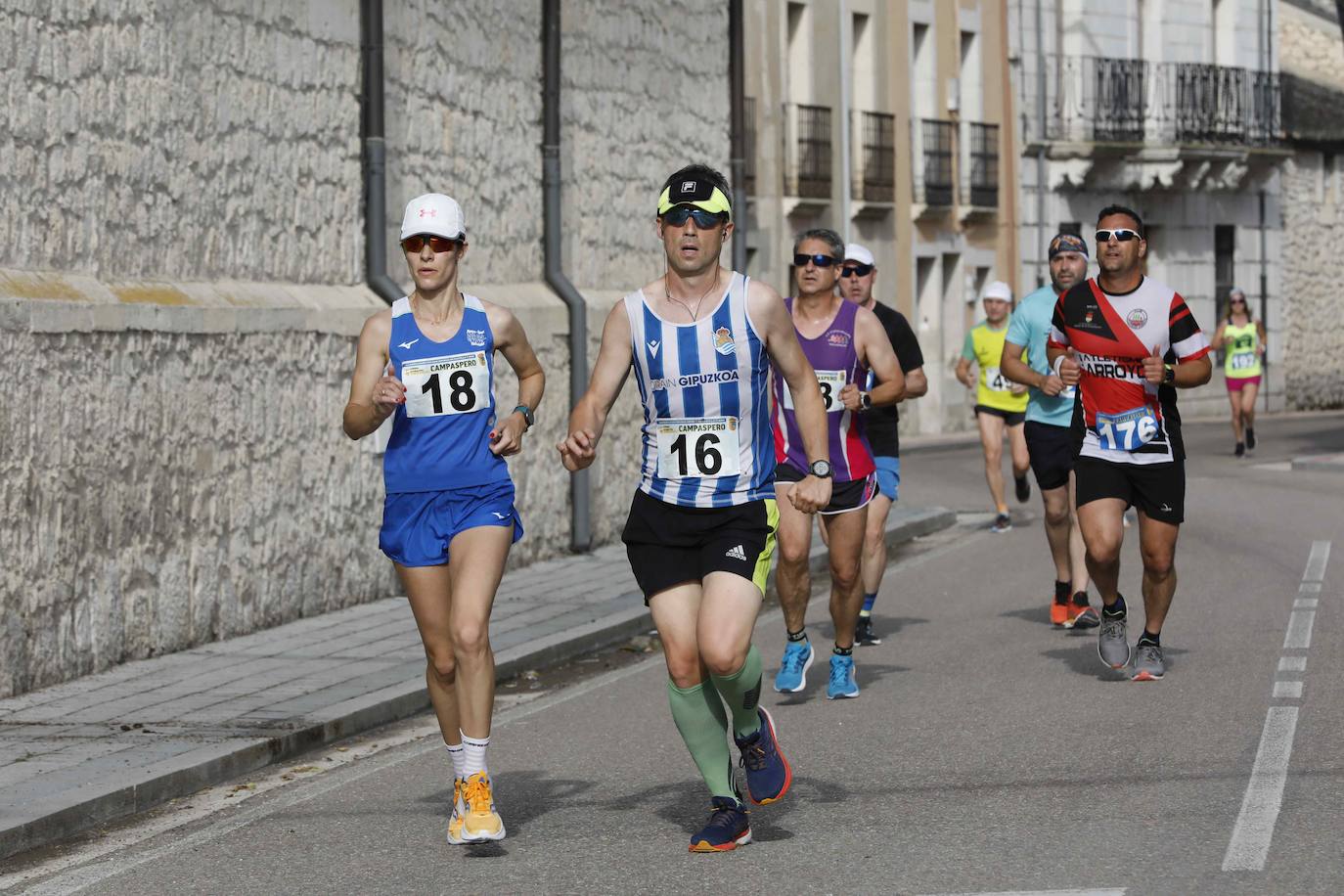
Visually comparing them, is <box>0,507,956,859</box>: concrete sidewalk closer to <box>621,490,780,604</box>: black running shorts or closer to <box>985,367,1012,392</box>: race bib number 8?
<box>621,490,780,604</box>: black running shorts

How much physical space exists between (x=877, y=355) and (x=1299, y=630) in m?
3.08

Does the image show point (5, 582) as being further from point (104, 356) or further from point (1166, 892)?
point (1166, 892)

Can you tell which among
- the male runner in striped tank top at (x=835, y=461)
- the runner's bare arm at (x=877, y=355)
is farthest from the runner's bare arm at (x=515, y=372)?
the runner's bare arm at (x=877, y=355)

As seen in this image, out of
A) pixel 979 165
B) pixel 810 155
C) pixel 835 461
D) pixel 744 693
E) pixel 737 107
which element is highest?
pixel 979 165

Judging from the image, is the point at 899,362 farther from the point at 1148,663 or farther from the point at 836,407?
the point at 1148,663

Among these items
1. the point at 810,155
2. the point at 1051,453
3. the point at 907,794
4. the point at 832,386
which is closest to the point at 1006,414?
the point at 1051,453

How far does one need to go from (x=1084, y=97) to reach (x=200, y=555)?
107 ft

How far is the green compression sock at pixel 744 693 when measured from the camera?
6.89 meters

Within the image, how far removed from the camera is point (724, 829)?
22.5ft

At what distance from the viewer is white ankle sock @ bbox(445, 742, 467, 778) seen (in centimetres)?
711

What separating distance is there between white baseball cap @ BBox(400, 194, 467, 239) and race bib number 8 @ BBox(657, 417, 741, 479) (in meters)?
0.88

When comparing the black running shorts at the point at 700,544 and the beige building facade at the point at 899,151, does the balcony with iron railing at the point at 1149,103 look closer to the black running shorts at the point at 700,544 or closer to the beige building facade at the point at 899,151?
the beige building facade at the point at 899,151

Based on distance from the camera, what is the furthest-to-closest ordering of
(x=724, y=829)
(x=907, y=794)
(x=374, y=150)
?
(x=374, y=150)
(x=907, y=794)
(x=724, y=829)

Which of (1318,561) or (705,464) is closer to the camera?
(705,464)
